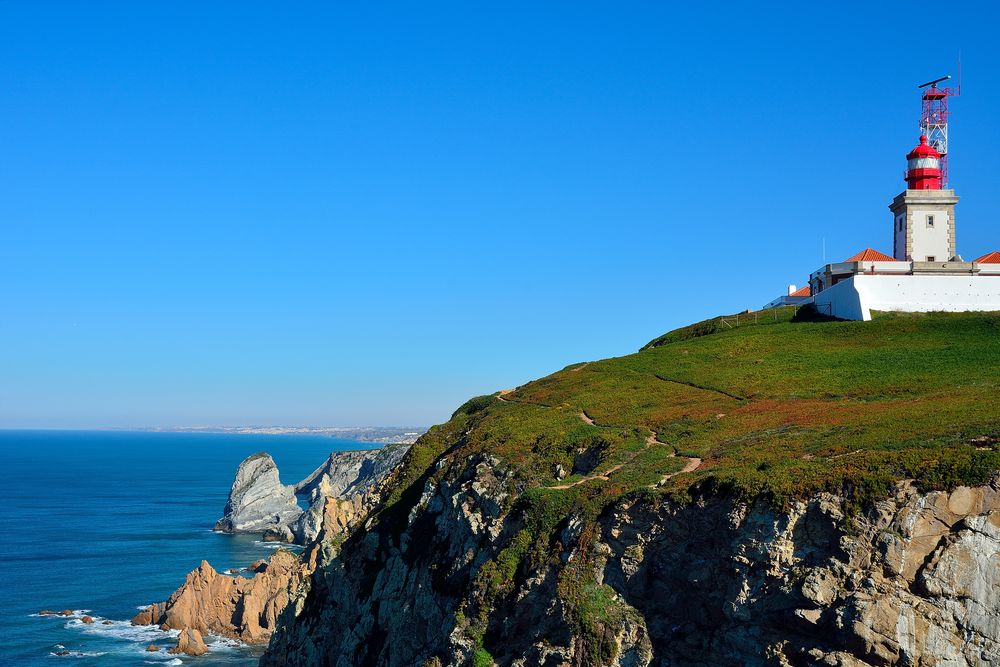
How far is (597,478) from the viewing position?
29344mm

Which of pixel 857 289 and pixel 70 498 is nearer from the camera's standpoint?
pixel 857 289

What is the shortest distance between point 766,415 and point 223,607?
50.3 meters

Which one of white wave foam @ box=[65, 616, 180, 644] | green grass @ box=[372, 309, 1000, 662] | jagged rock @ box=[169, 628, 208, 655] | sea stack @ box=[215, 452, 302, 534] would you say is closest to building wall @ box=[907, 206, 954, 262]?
green grass @ box=[372, 309, 1000, 662]

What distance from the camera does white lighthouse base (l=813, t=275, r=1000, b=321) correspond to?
50.1 metres

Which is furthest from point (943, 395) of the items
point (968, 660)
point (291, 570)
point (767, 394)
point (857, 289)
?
point (291, 570)

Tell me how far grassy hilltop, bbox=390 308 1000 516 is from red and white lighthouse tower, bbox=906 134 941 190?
1056cm

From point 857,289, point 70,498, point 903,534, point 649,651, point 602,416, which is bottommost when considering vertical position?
point 70,498

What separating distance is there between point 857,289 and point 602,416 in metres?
21.9

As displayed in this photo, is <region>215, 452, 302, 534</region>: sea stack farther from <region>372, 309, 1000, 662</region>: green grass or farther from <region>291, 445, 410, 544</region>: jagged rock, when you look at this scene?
<region>372, 309, 1000, 662</region>: green grass

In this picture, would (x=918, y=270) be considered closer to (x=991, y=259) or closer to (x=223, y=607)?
(x=991, y=259)

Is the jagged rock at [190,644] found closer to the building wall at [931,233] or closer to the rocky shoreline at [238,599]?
the rocky shoreline at [238,599]

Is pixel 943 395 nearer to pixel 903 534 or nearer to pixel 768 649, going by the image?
pixel 903 534

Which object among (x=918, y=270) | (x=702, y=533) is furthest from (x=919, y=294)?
(x=702, y=533)

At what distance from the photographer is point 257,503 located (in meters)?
124
